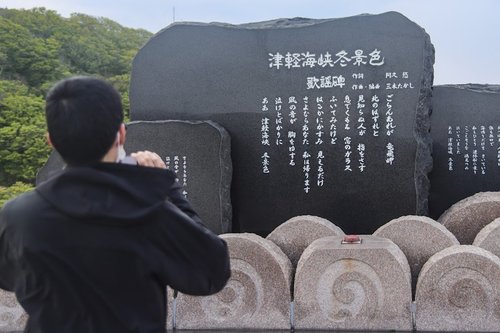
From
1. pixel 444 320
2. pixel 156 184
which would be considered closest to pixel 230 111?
pixel 444 320

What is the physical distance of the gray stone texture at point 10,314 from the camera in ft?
13.1

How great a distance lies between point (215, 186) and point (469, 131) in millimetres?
2141

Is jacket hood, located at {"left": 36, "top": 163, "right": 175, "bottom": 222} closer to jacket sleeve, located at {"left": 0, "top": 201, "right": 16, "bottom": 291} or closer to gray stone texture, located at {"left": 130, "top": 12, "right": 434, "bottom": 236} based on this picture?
jacket sleeve, located at {"left": 0, "top": 201, "right": 16, "bottom": 291}

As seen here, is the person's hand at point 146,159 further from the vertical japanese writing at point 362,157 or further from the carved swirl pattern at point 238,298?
the vertical japanese writing at point 362,157

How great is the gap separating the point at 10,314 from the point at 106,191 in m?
3.18

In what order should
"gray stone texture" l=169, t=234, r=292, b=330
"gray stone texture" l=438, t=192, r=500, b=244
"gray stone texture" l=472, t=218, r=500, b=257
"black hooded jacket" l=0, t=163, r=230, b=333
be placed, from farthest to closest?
"gray stone texture" l=438, t=192, r=500, b=244, "gray stone texture" l=472, t=218, r=500, b=257, "gray stone texture" l=169, t=234, r=292, b=330, "black hooded jacket" l=0, t=163, r=230, b=333

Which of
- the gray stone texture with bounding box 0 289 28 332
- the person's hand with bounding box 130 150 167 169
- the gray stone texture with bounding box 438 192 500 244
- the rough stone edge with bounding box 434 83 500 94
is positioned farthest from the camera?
the rough stone edge with bounding box 434 83 500 94

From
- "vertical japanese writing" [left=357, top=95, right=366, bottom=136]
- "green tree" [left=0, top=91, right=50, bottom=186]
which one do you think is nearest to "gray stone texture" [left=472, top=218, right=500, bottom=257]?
"vertical japanese writing" [left=357, top=95, right=366, bottom=136]

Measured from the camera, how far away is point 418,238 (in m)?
4.00

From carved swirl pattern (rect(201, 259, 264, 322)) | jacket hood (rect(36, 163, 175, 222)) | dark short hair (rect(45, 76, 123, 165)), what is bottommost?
carved swirl pattern (rect(201, 259, 264, 322))

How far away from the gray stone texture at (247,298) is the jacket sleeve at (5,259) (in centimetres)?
251

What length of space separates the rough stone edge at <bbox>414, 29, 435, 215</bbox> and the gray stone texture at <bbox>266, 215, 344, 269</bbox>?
828 millimetres

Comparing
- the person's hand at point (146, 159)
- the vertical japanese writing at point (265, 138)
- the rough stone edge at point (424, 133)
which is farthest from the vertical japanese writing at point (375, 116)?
the person's hand at point (146, 159)

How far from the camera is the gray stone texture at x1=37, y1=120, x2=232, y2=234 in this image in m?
4.75
